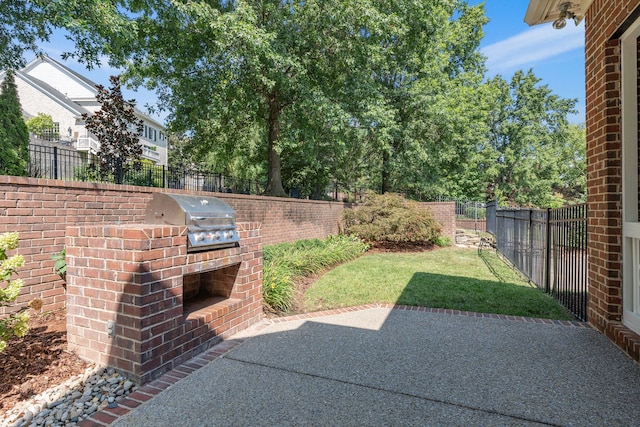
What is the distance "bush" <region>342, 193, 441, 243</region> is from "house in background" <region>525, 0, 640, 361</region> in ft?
24.0

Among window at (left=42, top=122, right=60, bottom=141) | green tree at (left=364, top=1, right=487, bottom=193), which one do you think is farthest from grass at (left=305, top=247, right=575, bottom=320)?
window at (left=42, top=122, right=60, bottom=141)

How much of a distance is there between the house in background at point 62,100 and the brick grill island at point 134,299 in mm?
17934

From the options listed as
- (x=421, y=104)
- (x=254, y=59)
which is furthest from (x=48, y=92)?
(x=421, y=104)

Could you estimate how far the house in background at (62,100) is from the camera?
23125 mm

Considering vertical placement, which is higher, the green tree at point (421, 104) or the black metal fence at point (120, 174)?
the green tree at point (421, 104)

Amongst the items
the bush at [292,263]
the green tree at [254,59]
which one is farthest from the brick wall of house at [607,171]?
the green tree at [254,59]

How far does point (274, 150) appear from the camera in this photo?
38.8 feet

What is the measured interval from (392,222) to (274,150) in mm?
4754

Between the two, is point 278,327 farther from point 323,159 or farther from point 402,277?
point 323,159

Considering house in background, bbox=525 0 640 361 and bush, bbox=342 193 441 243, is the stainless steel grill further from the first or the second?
bush, bbox=342 193 441 243

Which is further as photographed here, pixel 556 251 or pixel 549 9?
pixel 556 251

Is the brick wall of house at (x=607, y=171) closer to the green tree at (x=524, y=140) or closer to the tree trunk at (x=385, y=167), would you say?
the tree trunk at (x=385, y=167)

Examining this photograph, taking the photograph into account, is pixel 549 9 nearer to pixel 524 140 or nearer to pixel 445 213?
pixel 445 213

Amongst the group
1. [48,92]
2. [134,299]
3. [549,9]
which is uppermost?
[48,92]
